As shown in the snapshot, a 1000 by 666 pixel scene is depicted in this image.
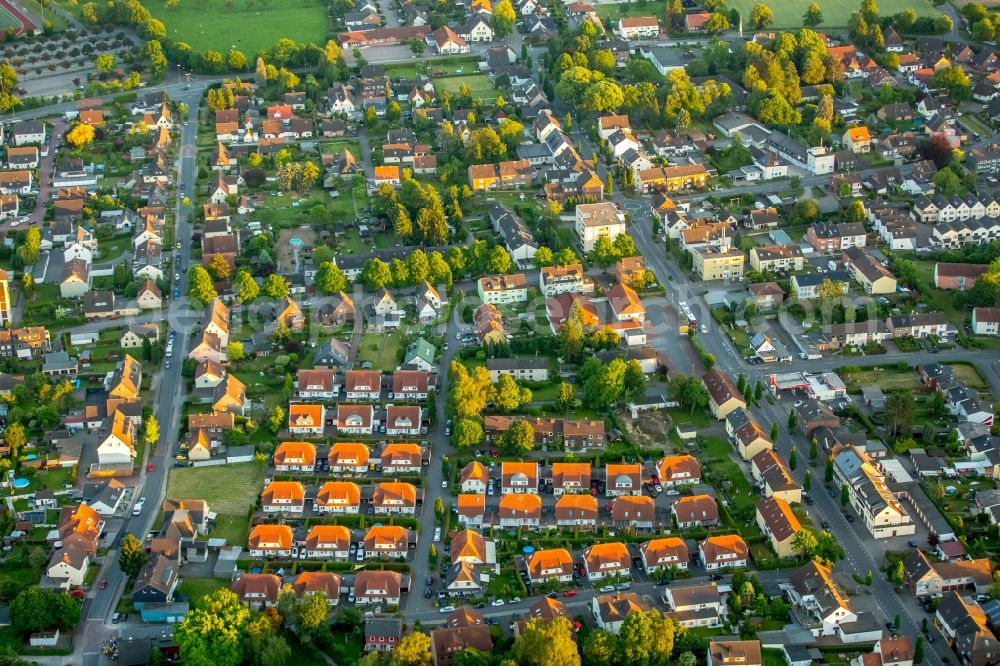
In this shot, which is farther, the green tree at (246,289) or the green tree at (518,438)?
the green tree at (246,289)

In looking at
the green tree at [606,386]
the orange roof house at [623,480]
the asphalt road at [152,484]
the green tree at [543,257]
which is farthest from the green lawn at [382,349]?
the orange roof house at [623,480]

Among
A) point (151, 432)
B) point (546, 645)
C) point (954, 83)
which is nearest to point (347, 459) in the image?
point (151, 432)

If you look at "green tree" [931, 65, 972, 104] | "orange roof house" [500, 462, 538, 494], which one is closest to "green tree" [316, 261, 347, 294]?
"orange roof house" [500, 462, 538, 494]

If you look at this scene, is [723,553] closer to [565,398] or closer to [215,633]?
[565,398]

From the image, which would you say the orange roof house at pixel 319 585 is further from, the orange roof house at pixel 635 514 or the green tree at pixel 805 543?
the green tree at pixel 805 543

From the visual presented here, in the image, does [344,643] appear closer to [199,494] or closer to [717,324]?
[199,494]

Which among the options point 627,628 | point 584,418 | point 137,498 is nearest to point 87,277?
point 137,498

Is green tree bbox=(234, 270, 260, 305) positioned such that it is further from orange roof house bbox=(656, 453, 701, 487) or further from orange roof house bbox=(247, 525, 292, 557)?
orange roof house bbox=(656, 453, 701, 487)
